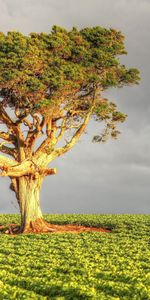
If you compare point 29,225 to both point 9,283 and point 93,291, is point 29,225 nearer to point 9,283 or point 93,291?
point 9,283

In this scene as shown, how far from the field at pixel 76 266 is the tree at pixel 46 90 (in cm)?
562

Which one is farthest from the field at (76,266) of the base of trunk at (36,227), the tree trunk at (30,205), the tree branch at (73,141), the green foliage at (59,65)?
the green foliage at (59,65)

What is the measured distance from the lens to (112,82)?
141ft

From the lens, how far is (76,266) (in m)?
23.2

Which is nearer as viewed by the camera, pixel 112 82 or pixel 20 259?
pixel 20 259

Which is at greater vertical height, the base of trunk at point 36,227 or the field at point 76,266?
the base of trunk at point 36,227

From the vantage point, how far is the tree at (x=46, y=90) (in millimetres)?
37250

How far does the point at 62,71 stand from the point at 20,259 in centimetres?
1712

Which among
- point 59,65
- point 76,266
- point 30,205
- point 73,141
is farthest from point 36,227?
point 76,266

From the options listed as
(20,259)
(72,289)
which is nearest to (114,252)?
(20,259)

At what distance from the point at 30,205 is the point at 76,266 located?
1915 cm

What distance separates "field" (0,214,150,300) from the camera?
17.2 meters

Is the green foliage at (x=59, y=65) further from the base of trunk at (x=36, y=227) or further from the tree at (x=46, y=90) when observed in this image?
the base of trunk at (x=36, y=227)

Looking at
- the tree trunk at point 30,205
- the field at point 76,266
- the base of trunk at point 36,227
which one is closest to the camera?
the field at point 76,266
